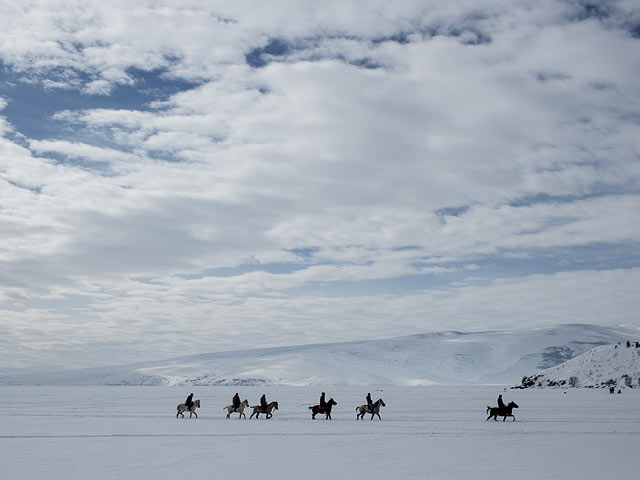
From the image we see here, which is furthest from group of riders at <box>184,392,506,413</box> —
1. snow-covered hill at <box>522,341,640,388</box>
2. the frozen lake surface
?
snow-covered hill at <box>522,341,640,388</box>

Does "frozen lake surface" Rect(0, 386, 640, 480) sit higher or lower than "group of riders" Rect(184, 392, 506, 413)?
lower

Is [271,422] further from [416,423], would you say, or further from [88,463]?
[88,463]

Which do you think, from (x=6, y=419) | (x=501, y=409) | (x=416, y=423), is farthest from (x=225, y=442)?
(x=6, y=419)

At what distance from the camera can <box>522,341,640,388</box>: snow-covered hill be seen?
8812cm

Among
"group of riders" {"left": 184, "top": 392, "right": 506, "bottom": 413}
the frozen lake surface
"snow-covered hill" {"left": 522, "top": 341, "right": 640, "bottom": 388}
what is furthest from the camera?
"snow-covered hill" {"left": 522, "top": 341, "right": 640, "bottom": 388}

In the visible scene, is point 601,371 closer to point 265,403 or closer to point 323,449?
point 265,403

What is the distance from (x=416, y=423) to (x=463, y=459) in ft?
44.2

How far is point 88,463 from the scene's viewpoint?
1733cm

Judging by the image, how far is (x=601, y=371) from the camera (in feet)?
304

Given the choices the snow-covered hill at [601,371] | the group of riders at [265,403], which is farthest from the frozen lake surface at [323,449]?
the snow-covered hill at [601,371]

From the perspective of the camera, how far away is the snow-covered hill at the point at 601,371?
289 ft

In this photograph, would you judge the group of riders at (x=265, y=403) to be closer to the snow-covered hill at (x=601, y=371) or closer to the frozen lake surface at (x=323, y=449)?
the frozen lake surface at (x=323, y=449)

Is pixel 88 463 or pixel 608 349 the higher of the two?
pixel 608 349

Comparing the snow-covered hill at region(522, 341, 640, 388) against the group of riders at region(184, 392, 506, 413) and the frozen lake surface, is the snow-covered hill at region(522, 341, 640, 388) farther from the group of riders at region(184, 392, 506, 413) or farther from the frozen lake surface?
the frozen lake surface
